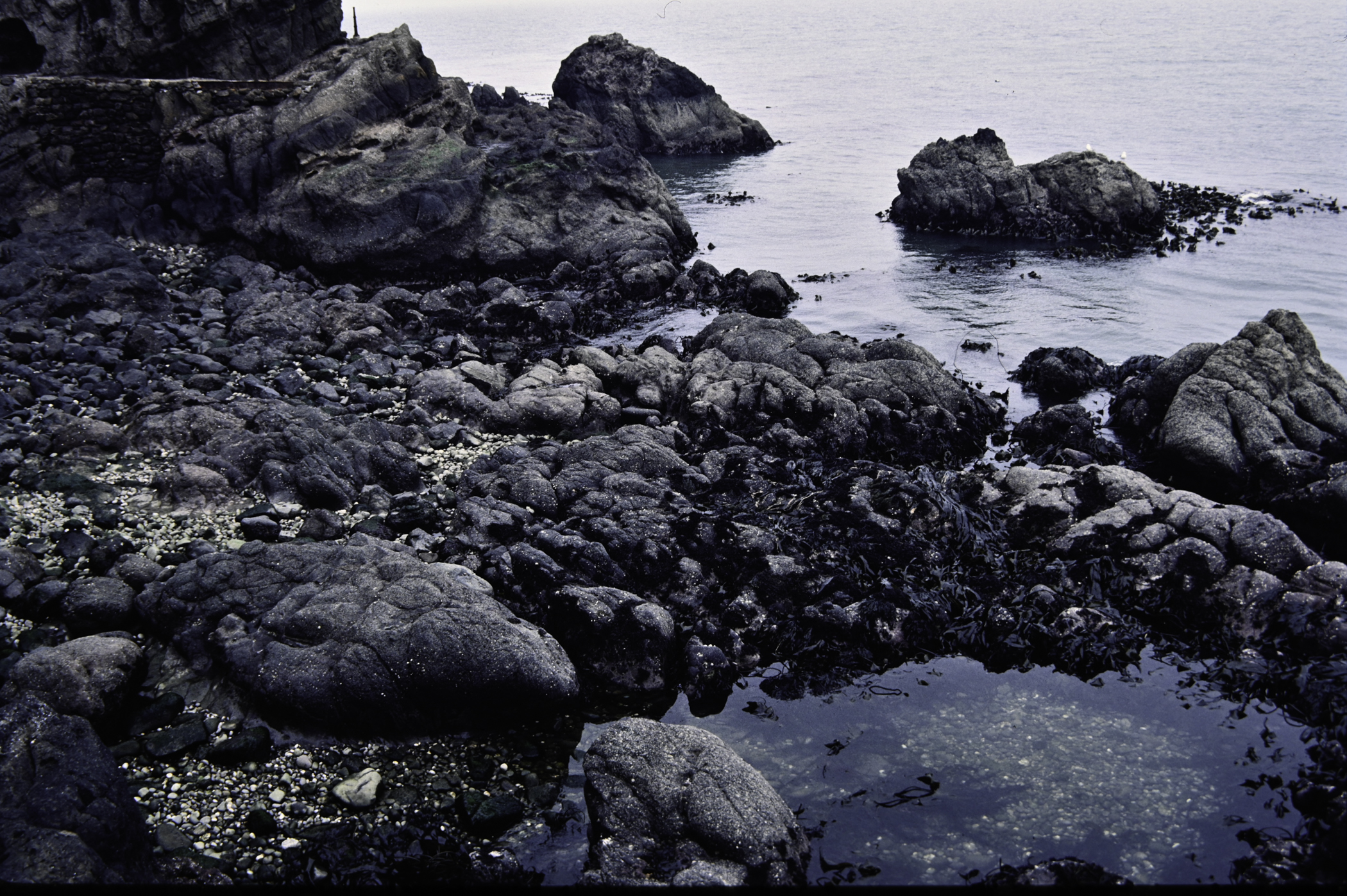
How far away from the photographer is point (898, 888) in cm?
830

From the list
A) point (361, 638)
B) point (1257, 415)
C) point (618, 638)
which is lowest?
point (618, 638)

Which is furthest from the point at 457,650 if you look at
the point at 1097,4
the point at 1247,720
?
the point at 1097,4

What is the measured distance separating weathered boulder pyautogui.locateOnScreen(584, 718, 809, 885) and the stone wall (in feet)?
86.9

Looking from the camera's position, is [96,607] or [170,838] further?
[96,607]

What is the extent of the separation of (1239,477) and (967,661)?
7609mm

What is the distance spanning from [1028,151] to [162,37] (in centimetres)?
4323

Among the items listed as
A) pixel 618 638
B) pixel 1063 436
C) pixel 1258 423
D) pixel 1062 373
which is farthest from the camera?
pixel 1062 373

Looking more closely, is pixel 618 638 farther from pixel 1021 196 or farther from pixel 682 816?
pixel 1021 196

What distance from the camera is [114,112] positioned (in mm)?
26125

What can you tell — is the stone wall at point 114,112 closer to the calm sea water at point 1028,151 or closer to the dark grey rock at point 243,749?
the calm sea water at point 1028,151

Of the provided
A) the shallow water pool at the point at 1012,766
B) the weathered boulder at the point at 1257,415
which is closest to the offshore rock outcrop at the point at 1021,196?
the weathered boulder at the point at 1257,415

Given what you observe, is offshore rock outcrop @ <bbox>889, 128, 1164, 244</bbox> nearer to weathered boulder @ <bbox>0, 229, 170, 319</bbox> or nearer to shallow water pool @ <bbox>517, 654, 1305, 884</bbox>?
shallow water pool @ <bbox>517, 654, 1305, 884</bbox>

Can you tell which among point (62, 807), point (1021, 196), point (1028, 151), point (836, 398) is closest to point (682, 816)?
point (62, 807)

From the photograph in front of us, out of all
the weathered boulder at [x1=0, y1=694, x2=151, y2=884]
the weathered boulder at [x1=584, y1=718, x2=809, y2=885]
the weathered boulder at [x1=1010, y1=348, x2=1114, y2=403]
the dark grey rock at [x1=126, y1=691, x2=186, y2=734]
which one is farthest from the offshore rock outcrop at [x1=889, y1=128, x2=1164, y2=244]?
the weathered boulder at [x1=0, y1=694, x2=151, y2=884]
